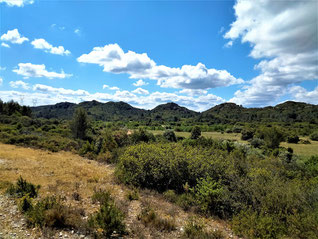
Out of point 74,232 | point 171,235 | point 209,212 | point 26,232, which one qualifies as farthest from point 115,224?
point 209,212

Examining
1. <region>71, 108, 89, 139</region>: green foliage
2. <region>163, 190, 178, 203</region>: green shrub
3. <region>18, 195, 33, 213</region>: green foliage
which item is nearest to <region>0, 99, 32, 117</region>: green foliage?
<region>71, 108, 89, 139</region>: green foliage

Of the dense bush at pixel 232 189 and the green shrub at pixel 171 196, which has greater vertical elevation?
the dense bush at pixel 232 189

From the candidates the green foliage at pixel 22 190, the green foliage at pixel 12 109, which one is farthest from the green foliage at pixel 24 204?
the green foliage at pixel 12 109

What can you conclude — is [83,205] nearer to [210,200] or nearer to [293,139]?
[210,200]

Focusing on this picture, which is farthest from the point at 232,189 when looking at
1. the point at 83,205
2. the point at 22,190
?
the point at 22,190

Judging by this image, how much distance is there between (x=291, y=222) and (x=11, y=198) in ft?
30.3

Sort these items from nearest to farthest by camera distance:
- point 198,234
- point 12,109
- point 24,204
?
point 198,234, point 24,204, point 12,109

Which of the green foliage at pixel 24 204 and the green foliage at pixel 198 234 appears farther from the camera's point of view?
the green foliage at pixel 24 204

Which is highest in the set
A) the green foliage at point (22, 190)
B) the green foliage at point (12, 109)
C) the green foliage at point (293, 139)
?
the green foliage at point (12, 109)

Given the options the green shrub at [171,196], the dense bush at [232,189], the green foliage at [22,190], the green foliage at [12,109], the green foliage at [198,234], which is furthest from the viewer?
the green foliage at [12,109]

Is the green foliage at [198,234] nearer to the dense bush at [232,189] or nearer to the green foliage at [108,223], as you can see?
the dense bush at [232,189]

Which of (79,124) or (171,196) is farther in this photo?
(79,124)

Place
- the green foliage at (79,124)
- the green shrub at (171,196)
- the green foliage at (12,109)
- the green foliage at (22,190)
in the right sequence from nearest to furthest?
the green foliage at (22,190), the green shrub at (171,196), the green foliage at (79,124), the green foliage at (12,109)

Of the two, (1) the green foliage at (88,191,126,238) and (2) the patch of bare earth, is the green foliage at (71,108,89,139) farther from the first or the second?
(1) the green foliage at (88,191,126,238)
